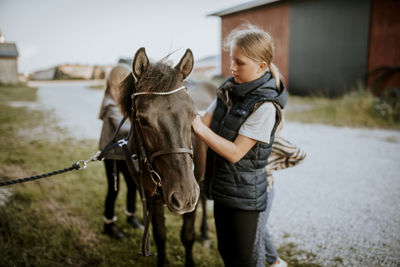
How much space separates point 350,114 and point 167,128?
8494mm

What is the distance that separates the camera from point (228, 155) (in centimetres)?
156

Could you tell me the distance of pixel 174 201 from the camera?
1400mm

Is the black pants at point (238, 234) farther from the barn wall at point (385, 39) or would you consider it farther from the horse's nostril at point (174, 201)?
the barn wall at point (385, 39)

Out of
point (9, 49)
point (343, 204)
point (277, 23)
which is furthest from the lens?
point (277, 23)

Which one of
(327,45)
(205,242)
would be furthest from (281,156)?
(327,45)

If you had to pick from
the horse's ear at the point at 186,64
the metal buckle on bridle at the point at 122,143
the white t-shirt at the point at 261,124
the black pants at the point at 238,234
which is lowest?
the black pants at the point at 238,234

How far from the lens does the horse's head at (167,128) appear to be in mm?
1408

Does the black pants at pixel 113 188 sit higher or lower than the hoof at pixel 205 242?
higher

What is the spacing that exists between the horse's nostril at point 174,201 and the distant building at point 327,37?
9.06 m

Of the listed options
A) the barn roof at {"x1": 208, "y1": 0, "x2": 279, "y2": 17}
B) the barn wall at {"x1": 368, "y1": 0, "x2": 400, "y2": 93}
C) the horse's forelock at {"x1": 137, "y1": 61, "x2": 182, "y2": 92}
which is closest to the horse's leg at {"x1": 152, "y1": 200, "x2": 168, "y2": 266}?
the horse's forelock at {"x1": 137, "y1": 61, "x2": 182, "y2": 92}

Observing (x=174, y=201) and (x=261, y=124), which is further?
(x=261, y=124)

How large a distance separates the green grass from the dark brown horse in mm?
7697

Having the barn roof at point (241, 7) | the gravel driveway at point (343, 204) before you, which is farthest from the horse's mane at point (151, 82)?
the barn roof at point (241, 7)

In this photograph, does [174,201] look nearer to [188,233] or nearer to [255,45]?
[255,45]
